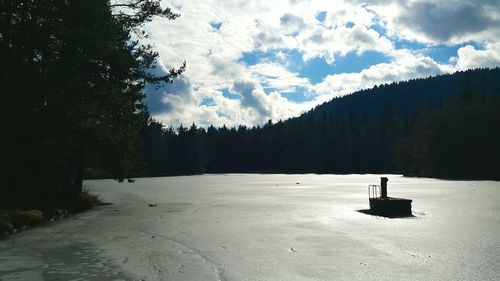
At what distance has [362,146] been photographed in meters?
165

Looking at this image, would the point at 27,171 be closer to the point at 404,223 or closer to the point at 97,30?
the point at 97,30

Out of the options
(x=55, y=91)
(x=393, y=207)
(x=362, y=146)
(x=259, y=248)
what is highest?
A: (x=362, y=146)

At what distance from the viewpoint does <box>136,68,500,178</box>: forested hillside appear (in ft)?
320

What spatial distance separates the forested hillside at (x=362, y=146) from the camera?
9762 centimetres

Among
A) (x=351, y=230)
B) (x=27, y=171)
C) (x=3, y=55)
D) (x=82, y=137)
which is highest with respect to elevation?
(x=3, y=55)

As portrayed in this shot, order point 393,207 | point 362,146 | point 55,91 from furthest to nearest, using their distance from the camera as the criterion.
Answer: point 362,146
point 393,207
point 55,91

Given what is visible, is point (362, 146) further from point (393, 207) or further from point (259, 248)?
point (259, 248)

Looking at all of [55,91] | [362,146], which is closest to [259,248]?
[55,91]

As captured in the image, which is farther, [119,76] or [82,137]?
[119,76]

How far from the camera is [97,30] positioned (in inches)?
Answer: 1002

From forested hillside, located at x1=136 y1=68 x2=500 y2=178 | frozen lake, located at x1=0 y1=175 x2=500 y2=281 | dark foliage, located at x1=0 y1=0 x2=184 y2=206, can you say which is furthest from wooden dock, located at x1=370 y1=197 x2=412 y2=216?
forested hillside, located at x1=136 y1=68 x2=500 y2=178

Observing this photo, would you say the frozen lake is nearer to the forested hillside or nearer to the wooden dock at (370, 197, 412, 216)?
the wooden dock at (370, 197, 412, 216)

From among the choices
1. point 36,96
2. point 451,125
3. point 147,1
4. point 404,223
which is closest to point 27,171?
point 36,96

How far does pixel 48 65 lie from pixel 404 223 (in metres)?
19.4
